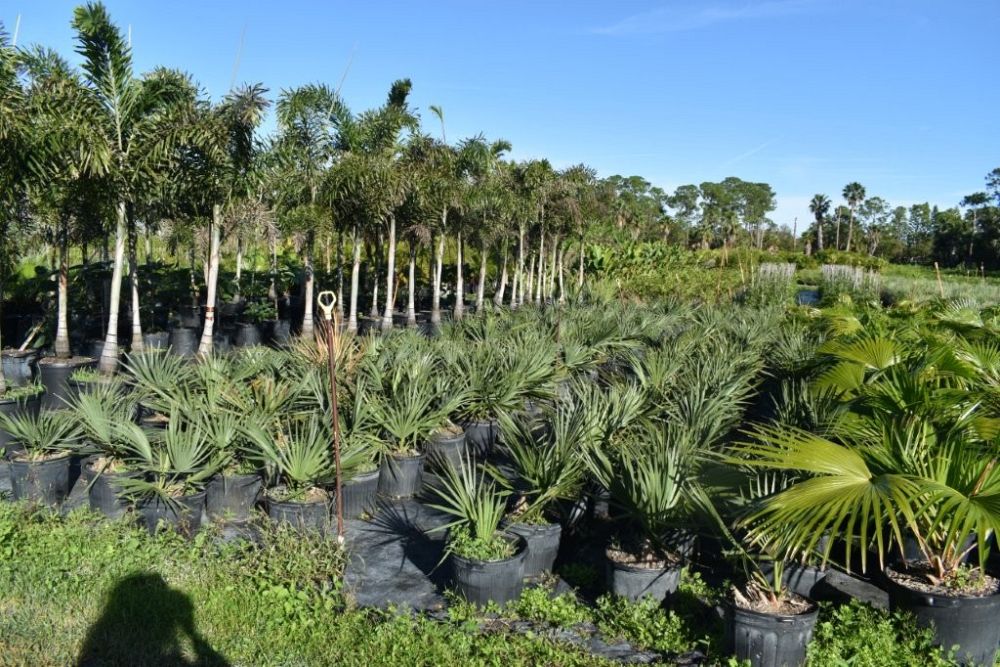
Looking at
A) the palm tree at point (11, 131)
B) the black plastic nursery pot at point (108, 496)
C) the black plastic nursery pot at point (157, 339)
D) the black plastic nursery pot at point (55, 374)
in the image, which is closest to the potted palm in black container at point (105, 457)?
the black plastic nursery pot at point (108, 496)

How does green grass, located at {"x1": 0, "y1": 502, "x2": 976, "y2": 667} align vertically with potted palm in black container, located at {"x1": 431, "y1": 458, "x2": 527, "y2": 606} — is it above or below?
below

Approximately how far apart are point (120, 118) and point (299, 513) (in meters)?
6.33

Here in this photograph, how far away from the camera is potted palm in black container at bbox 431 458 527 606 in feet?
14.4

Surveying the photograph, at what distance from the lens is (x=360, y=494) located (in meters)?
5.88

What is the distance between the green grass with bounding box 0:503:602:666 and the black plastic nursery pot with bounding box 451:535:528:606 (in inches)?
11.7

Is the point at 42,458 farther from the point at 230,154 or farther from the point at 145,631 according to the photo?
the point at 230,154

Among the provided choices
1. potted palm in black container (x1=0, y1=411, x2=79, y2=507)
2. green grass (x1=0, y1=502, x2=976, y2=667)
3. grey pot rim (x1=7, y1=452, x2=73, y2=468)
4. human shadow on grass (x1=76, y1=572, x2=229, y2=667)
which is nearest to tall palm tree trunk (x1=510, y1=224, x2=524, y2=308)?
potted palm in black container (x1=0, y1=411, x2=79, y2=507)

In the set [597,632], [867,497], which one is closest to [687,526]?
[597,632]

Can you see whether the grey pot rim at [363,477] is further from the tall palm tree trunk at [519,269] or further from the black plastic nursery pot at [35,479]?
the tall palm tree trunk at [519,269]

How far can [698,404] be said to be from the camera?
244 inches

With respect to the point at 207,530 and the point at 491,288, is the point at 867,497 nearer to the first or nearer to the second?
the point at 207,530

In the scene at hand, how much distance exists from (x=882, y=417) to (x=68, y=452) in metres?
5.83

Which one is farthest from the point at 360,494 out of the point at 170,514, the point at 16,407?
the point at 16,407

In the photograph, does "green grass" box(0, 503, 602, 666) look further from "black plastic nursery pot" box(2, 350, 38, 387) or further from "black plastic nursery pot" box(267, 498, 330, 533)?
"black plastic nursery pot" box(2, 350, 38, 387)
